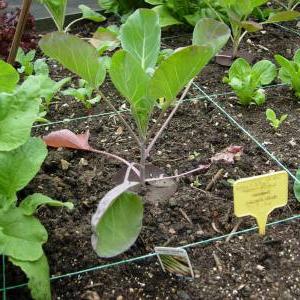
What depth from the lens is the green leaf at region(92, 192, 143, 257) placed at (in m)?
0.94

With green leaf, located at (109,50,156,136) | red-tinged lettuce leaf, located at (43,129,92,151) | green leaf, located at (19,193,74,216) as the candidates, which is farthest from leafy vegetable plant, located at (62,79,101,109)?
green leaf, located at (19,193,74,216)

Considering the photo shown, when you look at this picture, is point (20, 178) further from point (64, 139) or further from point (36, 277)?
point (64, 139)

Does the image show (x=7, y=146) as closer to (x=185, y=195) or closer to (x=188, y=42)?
(x=185, y=195)

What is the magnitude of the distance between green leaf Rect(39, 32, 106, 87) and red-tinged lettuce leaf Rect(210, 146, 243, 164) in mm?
456

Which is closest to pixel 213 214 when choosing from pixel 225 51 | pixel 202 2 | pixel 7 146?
pixel 7 146

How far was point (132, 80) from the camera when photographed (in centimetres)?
106

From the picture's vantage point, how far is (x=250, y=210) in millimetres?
1090

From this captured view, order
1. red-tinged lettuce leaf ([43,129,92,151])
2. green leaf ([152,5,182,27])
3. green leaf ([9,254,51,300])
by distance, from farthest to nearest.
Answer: green leaf ([152,5,182,27])
red-tinged lettuce leaf ([43,129,92,151])
green leaf ([9,254,51,300])

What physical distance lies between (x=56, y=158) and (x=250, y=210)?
0.58 metres

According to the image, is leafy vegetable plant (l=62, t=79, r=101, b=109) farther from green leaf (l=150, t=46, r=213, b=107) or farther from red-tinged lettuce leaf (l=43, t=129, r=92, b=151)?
green leaf (l=150, t=46, r=213, b=107)

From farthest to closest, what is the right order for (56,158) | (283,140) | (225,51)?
1. (225,51)
2. (283,140)
3. (56,158)

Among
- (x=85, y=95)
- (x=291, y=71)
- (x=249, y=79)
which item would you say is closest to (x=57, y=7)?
(x=85, y=95)

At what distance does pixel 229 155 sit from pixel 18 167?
62cm

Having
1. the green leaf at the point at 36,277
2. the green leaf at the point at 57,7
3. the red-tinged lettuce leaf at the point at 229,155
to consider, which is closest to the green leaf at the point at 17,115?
the green leaf at the point at 36,277
